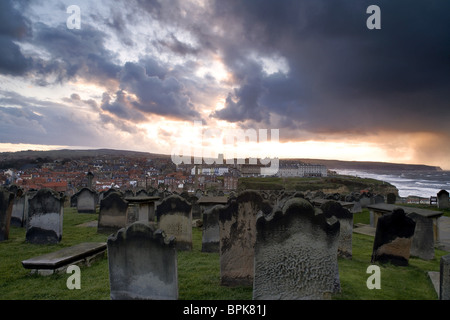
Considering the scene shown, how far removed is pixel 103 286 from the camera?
5570 mm

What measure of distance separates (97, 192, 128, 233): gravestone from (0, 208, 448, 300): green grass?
104 inches

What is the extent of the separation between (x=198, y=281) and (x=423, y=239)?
7436mm

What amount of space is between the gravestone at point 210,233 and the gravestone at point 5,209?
701 cm

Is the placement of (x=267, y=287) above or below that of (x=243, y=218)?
below

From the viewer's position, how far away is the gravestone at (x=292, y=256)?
445 cm

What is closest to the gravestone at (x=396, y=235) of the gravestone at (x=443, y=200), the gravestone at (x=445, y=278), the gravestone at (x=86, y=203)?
the gravestone at (x=445, y=278)

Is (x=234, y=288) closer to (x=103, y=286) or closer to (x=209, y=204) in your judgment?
Answer: (x=103, y=286)

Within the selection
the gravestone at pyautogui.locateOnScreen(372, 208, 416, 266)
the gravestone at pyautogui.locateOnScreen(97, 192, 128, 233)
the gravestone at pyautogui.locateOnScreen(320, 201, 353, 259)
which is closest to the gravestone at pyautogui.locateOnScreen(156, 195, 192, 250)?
the gravestone at pyautogui.locateOnScreen(97, 192, 128, 233)

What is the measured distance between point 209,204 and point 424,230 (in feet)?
25.8

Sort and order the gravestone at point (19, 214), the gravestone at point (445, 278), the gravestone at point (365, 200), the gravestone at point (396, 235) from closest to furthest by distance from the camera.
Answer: the gravestone at point (445, 278), the gravestone at point (396, 235), the gravestone at point (19, 214), the gravestone at point (365, 200)

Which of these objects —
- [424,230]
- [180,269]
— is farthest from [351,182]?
[180,269]

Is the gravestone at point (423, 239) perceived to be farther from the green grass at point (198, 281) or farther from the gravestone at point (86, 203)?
the gravestone at point (86, 203)

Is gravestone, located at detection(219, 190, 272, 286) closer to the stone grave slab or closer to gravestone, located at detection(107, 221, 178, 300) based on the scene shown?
gravestone, located at detection(107, 221, 178, 300)
